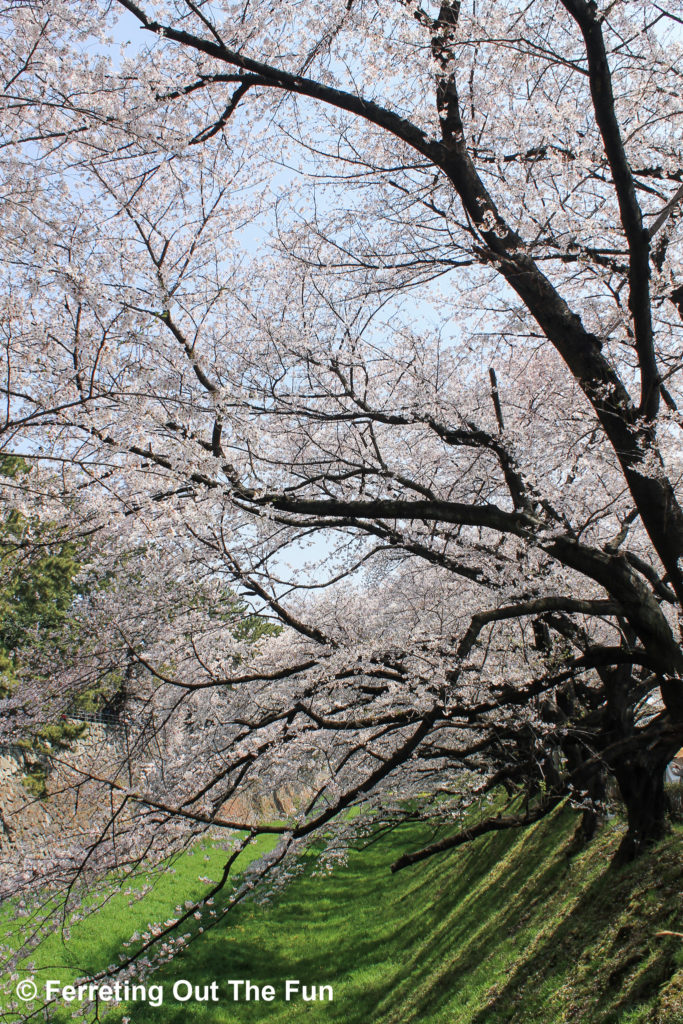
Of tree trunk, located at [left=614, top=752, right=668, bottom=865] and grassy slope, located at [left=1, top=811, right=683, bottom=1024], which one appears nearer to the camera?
grassy slope, located at [left=1, top=811, right=683, bottom=1024]

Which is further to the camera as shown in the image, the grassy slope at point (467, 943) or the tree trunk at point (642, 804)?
the tree trunk at point (642, 804)

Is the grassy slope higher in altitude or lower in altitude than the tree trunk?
lower

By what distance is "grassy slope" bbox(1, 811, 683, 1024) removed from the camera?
529 centimetres

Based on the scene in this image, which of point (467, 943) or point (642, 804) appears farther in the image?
point (467, 943)

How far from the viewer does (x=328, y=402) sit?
298 inches

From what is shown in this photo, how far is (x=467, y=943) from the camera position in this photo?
330 inches

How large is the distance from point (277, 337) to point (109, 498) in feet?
9.68

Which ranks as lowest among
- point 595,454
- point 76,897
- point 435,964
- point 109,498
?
point 435,964

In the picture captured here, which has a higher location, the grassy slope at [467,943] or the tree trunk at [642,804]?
the tree trunk at [642,804]

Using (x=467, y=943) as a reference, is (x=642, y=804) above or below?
above

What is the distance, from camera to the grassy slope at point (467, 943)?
529 cm

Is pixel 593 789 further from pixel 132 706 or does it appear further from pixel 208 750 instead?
pixel 132 706

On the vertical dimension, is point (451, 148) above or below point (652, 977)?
above

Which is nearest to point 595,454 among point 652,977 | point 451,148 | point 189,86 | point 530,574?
point 530,574
